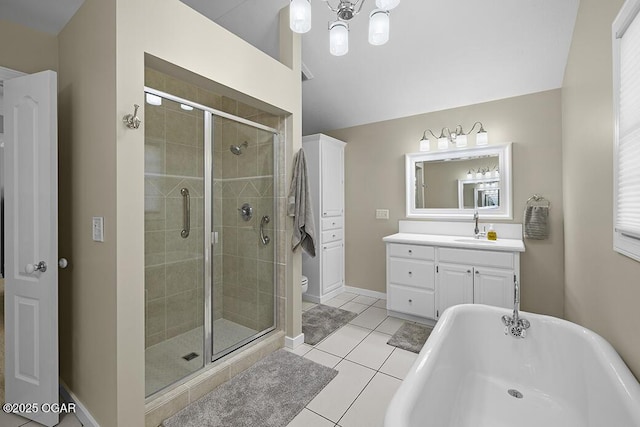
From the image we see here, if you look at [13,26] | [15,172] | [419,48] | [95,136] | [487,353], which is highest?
[419,48]

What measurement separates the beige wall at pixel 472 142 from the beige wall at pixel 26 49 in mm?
3014

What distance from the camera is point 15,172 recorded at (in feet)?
5.40

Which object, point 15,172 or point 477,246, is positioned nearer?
point 15,172

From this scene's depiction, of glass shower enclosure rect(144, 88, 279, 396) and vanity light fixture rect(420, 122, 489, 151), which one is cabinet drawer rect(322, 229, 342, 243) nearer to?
glass shower enclosure rect(144, 88, 279, 396)

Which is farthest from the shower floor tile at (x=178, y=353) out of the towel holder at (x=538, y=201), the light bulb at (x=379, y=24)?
the towel holder at (x=538, y=201)

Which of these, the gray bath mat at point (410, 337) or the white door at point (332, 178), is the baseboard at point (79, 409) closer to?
the gray bath mat at point (410, 337)

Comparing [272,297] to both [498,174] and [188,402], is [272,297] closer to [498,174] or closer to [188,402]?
[188,402]

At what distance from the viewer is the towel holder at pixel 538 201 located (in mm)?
2713

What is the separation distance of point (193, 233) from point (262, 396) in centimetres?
121

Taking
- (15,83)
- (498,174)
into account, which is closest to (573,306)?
(498,174)

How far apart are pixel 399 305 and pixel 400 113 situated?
2.30 meters

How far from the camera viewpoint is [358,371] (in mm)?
2088

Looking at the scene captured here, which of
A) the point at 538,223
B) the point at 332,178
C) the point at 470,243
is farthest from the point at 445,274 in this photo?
the point at 332,178

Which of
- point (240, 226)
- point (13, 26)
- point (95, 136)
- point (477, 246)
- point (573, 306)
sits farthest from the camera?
point (477, 246)
